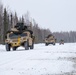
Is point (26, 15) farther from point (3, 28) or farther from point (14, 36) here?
point (14, 36)

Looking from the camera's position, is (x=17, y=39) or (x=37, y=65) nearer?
(x=37, y=65)

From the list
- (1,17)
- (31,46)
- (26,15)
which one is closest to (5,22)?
(1,17)

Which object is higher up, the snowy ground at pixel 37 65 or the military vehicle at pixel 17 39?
the military vehicle at pixel 17 39

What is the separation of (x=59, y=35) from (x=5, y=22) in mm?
128540

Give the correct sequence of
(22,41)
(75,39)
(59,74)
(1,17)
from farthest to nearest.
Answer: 1. (75,39)
2. (1,17)
3. (22,41)
4. (59,74)

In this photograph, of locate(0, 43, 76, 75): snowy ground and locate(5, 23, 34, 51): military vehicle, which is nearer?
locate(0, 43, 76, 75): snowy ground

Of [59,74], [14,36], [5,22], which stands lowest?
[59,74]

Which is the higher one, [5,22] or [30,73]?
[5,22]

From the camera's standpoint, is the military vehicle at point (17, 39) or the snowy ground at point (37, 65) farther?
the military vehicle at point (17, 39)

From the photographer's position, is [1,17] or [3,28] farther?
[3,28]

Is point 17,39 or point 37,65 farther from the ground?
point 17,39

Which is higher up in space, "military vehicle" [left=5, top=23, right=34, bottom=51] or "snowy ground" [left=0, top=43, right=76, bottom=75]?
"military vehicle" [left=5, top=23, right=34, bottom=51]

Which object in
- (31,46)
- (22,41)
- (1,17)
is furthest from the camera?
(1,17)

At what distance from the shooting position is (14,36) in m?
32.2
